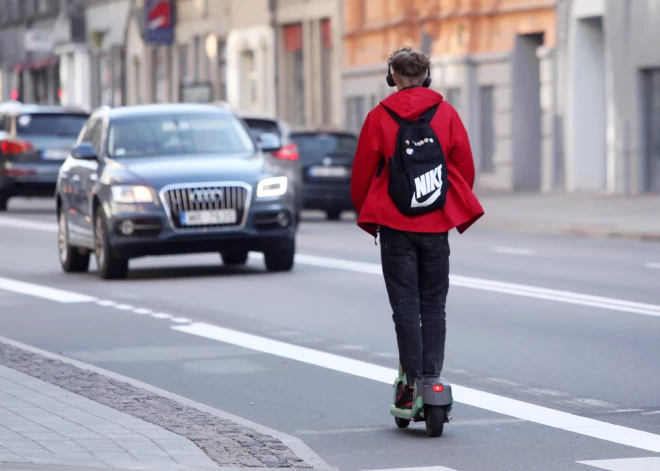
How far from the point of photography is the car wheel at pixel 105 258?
16594 millimetres

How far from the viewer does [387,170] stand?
26.1 ft

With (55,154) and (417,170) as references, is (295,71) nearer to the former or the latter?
(55,154)

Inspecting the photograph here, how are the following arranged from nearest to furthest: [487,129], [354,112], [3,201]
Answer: [3,201]
[487,129]
[354,112]

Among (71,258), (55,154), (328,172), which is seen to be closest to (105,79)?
(55,154)

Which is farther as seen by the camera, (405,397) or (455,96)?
(455,96)

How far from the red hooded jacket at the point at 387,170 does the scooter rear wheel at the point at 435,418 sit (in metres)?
0.78

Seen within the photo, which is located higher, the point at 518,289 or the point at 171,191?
the point at 171,191

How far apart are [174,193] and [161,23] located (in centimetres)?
4752

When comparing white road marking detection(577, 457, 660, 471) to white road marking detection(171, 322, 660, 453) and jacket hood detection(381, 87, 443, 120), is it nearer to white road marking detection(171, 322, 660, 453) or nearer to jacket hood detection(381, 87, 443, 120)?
white road marking detection(171, 322, 660, 453)

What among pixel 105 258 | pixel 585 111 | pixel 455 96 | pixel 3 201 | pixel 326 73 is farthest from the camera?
pixel 326 73

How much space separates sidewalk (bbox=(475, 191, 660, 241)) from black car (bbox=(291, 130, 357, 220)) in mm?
2412

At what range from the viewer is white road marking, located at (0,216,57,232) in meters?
26.5

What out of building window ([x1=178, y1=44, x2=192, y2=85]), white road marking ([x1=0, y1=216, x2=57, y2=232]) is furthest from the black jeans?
building window ([x1=178, y1=44, x2=192, y2=85])

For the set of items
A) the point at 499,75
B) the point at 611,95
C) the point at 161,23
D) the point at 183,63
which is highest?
→ the point at 161,23
